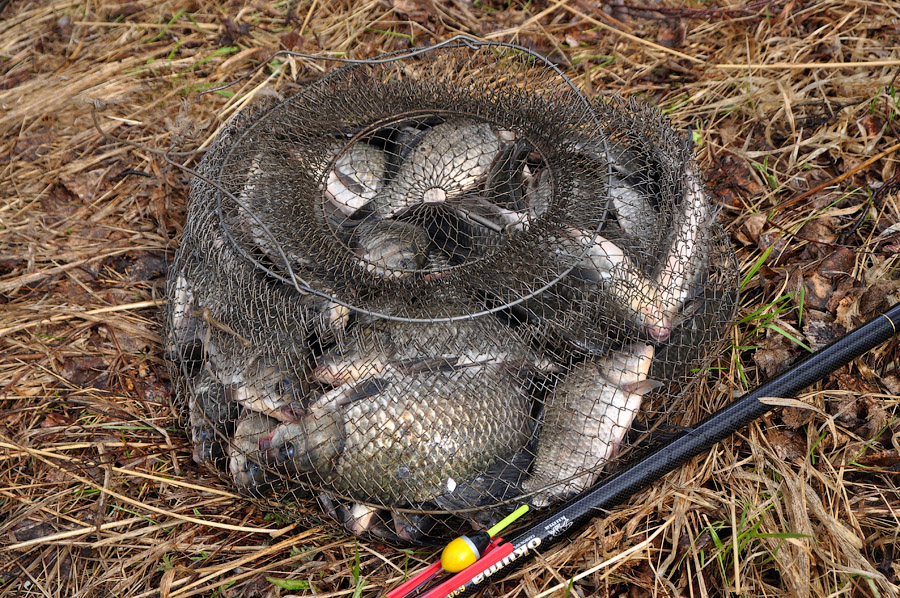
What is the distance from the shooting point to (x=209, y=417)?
2.40 metres

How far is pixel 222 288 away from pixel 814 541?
222 centimetres

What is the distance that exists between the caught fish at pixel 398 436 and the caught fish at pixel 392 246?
41 cm

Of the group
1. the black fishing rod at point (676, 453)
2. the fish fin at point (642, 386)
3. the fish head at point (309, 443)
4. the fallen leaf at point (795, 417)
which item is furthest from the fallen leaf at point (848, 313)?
the fish head at point (309, 443)

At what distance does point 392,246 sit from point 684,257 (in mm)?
1082

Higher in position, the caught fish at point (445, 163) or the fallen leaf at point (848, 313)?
the caught fish at point (445, 163)

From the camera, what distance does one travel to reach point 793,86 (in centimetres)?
341

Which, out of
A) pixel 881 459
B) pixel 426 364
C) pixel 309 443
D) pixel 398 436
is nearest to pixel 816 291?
pixel 881 459

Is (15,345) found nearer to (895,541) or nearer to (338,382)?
(338,382)

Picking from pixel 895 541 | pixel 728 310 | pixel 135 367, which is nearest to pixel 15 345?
pixel 135 367

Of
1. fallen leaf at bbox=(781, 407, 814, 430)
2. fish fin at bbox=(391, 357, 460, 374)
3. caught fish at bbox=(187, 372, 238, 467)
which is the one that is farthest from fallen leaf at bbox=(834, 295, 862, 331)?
caught fish at bbox=(187, 372, 238, 467)

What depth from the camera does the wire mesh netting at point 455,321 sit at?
2207 millimetres

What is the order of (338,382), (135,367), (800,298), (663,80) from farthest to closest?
(663,80)
(135,367)
(800,298)
(338,382)

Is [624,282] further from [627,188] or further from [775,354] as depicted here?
[775,354]

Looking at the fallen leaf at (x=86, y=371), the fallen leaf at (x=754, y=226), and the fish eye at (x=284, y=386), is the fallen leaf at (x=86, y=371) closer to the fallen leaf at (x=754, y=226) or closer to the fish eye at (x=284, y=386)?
the fish eye at (x=284, y=386)
